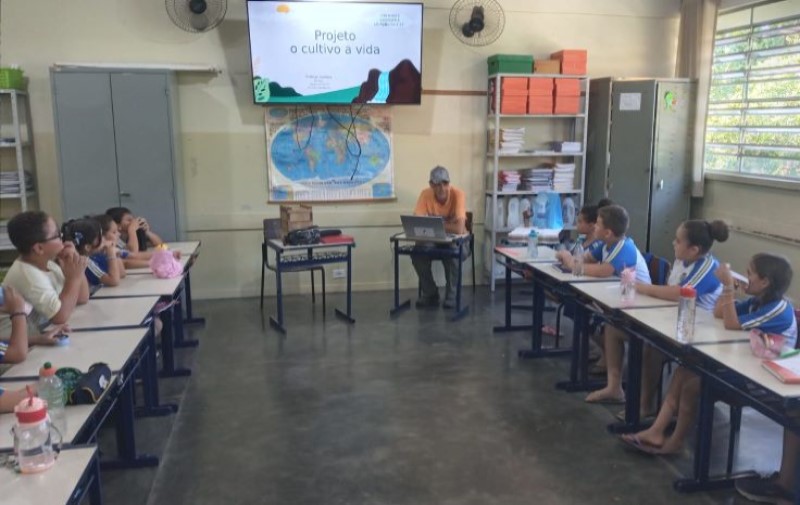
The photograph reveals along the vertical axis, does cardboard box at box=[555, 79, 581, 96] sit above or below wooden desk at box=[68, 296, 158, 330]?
above

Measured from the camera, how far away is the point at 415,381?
422 centimetres

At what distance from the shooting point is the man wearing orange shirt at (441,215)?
19.0 feet

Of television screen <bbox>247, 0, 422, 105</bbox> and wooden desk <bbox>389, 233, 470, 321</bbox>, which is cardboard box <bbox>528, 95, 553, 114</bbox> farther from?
wooden desk <bbox>389, 233, 470, 321</bbox>

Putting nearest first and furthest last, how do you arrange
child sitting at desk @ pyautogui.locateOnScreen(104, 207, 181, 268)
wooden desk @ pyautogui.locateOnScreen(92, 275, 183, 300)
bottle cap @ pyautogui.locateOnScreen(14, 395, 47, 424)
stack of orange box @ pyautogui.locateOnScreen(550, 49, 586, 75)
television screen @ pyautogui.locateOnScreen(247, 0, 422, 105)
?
bottle cap @ pyautogui.locateOnScreen(14, 395, 47, 424)
wooden desk @ pyautogui.locateOnScreen(92, 275, 183, 300)
child sitting at desk @ pyautogui.locateOnScreen(104, 207, 181, 268)
television screen @ pyautogui.locateOnScreen(247, 0, 422, 105)
stack of orange box @ pyautogui.locateOnScreen(550, 49, 586, 75)

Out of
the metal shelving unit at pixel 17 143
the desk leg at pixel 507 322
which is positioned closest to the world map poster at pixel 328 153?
the desk leg at pixel 507 322

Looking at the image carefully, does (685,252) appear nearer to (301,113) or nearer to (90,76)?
(301,113)

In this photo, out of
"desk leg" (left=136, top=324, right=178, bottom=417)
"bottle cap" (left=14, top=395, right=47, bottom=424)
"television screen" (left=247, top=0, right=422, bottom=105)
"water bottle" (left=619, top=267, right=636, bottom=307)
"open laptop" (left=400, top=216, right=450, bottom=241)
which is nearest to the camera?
"bottle cap" (left=14, top=395, right=47, bottom=424)

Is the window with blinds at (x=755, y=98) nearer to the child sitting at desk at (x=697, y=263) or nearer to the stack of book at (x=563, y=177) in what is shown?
the stack of book at (x=563, y=177)

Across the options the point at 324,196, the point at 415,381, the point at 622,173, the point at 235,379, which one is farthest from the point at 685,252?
the point at 324,196

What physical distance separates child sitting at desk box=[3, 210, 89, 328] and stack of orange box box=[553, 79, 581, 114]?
190 inches

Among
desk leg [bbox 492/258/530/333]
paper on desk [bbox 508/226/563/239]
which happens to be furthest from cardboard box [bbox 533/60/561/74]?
desk leg [bbox 492/258/530/333]

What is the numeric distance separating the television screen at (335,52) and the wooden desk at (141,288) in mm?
2493

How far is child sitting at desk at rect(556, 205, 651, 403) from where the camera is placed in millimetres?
3826

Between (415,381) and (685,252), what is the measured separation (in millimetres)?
1824
